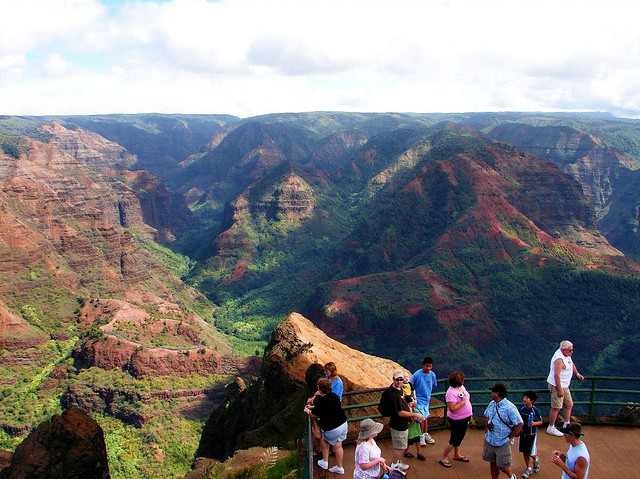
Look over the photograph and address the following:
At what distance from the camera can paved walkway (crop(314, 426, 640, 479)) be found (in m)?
13.3

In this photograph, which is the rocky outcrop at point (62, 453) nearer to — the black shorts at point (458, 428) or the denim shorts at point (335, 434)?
the denim shorts at point (335, 434)

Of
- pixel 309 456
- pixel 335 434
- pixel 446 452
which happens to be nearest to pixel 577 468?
pixel 446 452

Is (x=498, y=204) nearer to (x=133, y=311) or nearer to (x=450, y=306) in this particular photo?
(x=450, y=306)

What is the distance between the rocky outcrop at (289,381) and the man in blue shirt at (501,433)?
8.61 meters

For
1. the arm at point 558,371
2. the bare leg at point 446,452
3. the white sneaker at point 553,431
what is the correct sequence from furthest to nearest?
the white sneaker at point 553,431 → the arm at point 558,371 → the bare leg at point 446,452

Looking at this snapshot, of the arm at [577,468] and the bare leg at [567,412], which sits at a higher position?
the arm at [577,468]

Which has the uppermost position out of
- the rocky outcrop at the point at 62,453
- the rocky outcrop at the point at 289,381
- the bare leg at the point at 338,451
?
the bare leg at the point at 338,451

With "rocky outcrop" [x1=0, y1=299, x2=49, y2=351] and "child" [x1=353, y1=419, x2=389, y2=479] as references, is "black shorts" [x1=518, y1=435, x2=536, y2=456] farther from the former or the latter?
"rocky outcrop" [x1=0, y1=299, x2=49, y2=351]

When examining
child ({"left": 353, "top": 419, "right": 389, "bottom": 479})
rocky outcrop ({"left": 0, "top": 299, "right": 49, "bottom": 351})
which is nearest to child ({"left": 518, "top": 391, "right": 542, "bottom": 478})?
child ({"left": 353, "top": 419, "right": 389, "bottom": 479})

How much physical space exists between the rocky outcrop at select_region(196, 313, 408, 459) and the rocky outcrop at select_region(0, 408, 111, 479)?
7.80 meters

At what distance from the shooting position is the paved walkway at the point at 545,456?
525 inches

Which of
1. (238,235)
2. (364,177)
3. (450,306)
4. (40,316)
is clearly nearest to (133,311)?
(40,316)

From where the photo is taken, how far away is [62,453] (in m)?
16.1

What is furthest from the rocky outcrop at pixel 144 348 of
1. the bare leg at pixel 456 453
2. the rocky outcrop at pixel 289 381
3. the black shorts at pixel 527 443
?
the black shorts at pixel 527 443
